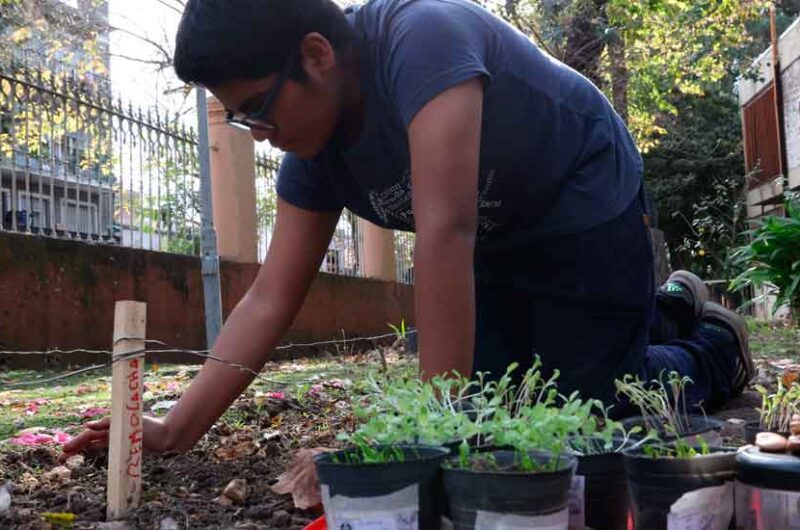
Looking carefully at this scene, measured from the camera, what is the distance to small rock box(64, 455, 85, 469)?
2.42m

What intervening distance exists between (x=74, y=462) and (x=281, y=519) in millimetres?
865

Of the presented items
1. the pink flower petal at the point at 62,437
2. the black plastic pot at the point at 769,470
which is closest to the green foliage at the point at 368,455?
the black plastic pot at the point at 769,470

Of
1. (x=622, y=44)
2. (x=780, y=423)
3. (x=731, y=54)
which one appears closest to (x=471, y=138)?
(x=780, y=423)

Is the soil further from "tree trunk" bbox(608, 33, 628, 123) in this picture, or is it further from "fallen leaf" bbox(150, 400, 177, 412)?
"tree trunk" bbox(608, 33, 628, 123)

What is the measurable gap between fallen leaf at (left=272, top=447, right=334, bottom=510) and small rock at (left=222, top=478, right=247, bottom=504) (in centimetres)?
7

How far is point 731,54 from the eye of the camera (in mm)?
17578

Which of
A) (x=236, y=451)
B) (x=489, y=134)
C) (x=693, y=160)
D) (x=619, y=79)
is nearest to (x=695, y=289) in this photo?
(x=489, y=134)

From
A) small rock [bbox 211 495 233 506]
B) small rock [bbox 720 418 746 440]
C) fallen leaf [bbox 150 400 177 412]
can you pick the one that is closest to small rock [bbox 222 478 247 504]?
small rock [bbox 211 495 233 506]

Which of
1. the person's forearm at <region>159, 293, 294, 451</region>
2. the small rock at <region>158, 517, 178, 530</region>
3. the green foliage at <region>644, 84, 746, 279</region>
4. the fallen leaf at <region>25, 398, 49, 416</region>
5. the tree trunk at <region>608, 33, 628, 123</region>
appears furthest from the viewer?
the green foliage at <region>644, 84, 746, 279</region>

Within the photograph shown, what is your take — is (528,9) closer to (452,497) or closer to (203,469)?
(203,469)

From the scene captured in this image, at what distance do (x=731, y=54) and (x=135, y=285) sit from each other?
13.7m

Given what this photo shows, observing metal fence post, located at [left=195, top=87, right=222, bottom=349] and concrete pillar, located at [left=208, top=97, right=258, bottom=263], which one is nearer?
metal fence post, located at [left=195, top=87, right=222, bottom=349]

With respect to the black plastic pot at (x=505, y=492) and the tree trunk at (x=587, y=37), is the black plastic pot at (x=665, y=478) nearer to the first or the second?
the black plastic pot at (x=505, y=492)

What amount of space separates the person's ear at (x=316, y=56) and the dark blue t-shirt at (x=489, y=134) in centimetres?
14
